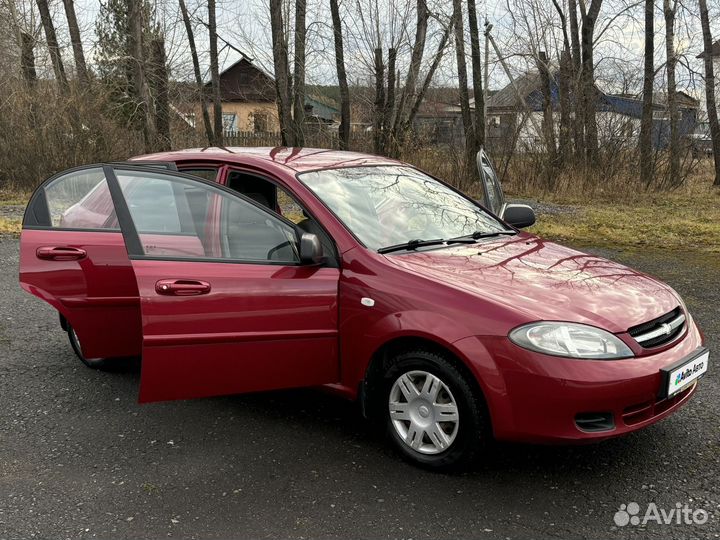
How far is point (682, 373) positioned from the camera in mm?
3217

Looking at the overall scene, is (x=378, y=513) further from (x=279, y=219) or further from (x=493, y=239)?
(x=493, y=239)

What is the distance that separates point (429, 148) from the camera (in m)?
17.9

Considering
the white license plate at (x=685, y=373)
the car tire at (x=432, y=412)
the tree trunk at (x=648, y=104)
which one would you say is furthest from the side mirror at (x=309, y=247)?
the tree trunk at (x=648, y=104)

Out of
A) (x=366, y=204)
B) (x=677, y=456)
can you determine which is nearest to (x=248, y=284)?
(x=366, y=204)

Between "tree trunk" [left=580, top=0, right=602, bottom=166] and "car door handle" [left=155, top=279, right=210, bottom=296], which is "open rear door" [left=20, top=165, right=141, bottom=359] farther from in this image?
"tree trunk" [left=580, top=0, right=602, bottom=166]

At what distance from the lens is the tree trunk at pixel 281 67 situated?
18094 millimetres

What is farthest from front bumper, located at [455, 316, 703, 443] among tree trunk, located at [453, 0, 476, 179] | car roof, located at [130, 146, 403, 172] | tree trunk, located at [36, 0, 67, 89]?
tree trunk, located at [36, 0, 67, 89]

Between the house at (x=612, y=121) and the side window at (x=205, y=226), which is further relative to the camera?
the house at (x=612, y=121)

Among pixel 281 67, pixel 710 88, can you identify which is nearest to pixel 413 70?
pixel 281 67

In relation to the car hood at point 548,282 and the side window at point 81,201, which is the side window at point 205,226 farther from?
the car hood at point 548,282

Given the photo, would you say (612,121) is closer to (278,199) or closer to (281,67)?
(281,67)

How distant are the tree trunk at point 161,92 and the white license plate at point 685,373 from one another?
57.9 feet

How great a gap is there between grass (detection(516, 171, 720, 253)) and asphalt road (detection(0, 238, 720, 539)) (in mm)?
5956

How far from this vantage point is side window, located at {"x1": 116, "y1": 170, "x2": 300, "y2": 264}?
12.0ft
